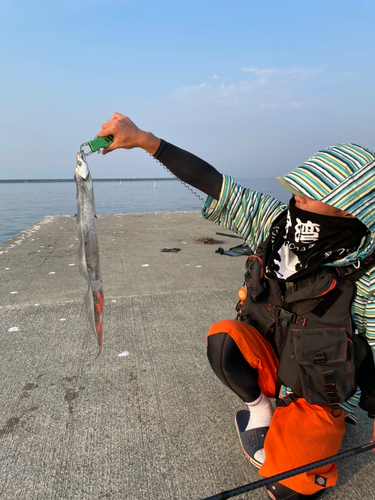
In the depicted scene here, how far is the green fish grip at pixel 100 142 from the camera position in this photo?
150 centimetres

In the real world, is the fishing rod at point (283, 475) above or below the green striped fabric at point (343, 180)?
below

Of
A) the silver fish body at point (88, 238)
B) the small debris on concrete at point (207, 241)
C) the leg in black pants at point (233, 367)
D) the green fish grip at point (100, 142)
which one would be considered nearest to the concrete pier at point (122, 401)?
the leg in black pants at point (233, 367)

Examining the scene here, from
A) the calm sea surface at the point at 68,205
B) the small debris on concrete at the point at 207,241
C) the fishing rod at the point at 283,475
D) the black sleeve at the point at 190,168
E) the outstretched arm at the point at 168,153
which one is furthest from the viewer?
the calm sea surface at the point at 68,205

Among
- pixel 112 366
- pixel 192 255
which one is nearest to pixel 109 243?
pixel 192 255

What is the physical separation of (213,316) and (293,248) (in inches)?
70.8

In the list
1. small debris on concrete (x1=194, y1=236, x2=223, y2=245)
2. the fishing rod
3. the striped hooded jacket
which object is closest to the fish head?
the striped hooded jacket

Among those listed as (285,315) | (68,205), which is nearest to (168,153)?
(285,315)

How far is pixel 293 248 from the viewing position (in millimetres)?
1686

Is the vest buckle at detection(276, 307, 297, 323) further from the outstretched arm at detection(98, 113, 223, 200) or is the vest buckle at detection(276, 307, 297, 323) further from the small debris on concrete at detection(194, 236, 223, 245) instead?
the small debris on concrete at detection(194, 236, 223, 245)

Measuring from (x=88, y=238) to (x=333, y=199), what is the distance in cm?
105

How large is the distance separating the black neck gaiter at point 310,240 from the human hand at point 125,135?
74 centimetres

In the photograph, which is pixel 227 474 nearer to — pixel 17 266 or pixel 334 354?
pixel 334 354

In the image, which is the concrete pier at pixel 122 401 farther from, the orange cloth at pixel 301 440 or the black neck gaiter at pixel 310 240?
the black neck gaiter at pixel 310 240

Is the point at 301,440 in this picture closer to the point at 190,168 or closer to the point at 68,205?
the point at 190,168
